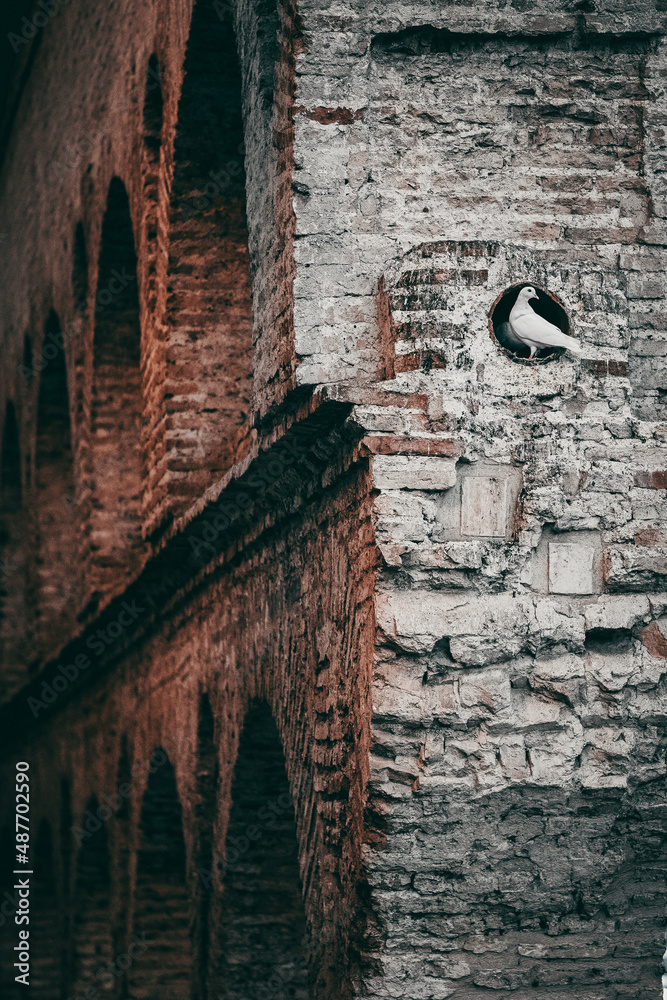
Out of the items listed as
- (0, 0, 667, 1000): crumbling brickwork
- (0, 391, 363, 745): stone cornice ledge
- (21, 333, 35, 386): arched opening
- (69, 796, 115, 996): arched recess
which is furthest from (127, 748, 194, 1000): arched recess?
(21, 333, 35, 386): arched opening

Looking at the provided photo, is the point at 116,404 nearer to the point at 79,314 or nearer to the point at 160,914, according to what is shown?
the point at 79,314

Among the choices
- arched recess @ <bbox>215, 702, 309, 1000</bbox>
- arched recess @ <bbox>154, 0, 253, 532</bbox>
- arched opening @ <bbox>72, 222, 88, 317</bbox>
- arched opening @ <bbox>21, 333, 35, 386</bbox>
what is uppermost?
arched opening @ <bbox>21, 333, 35, 386</bbox>

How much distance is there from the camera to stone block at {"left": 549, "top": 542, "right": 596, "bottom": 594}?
379cm

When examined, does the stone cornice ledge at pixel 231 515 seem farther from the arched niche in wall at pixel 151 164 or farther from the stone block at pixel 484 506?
the arched niche in wall at pixel 151 164

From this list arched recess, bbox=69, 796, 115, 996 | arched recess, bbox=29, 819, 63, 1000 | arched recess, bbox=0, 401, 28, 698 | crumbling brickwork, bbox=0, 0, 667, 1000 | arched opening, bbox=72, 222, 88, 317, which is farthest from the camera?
arched recess, bbox=0, 401, 28, 698

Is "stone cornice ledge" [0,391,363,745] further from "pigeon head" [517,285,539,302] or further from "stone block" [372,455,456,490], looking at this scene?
"pigeon head" [517,285,539,302]

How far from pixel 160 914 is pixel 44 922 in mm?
4670

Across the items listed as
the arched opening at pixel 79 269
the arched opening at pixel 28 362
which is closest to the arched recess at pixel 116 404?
the arched opening at pixel 79 269

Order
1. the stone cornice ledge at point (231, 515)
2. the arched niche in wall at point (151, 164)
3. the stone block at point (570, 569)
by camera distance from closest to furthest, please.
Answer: the stone block at point (570, 569)
the stone cornice ledge at point (231, 515)
the arched niche in wall at point (151, 164)

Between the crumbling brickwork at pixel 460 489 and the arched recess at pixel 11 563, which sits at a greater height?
the arched recess at pixel 11 563

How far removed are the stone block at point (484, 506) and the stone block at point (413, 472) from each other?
0.07m

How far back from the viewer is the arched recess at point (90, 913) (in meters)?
9.47

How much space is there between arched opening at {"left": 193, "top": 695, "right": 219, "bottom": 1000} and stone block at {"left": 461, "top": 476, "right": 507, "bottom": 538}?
2689 mm

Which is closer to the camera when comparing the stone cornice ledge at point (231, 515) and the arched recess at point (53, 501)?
the stone cornice ledge at point (231, 515)
